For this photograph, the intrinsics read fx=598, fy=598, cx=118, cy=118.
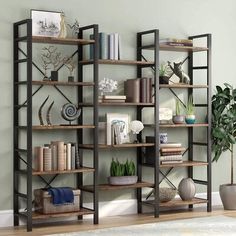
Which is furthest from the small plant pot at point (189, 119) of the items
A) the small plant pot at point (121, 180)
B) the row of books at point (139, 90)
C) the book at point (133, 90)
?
the small plant pot at point (121, 180)

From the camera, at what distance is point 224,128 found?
6.89 m

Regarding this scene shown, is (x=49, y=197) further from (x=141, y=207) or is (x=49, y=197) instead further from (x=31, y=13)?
(x=31, y=13)

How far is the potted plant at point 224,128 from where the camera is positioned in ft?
22.4

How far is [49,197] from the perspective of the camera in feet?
19.2

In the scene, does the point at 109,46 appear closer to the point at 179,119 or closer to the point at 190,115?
the point at 179,119

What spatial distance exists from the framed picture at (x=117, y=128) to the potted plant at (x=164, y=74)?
557mm

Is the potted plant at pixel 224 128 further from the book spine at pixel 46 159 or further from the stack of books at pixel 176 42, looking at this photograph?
the book spine at pixel 46 159

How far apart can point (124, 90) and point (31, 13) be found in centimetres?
133

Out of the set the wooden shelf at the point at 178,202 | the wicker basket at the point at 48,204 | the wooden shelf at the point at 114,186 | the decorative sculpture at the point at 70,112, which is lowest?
the wooden shelf at the point at 178,202

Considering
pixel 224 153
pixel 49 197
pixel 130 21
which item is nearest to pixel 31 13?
pixel 130 21

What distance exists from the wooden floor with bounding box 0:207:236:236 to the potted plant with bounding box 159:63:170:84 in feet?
4.83

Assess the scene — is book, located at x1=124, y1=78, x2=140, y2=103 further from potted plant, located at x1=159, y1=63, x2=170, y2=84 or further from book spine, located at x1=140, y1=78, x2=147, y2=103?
potted plant, located at x1=159, y1=63, x2=170, y2=84

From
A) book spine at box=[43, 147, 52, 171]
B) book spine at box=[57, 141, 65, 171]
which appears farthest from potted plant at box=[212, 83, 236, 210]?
book spine at box=[43, 147, 52, 171]

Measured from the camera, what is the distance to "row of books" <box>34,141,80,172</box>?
19.1ft
